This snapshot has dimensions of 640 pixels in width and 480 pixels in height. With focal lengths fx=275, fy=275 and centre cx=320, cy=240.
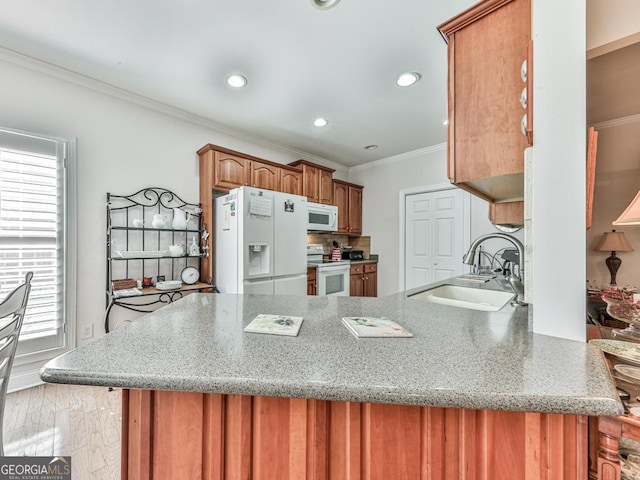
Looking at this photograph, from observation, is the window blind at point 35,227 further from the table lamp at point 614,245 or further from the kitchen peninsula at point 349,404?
the table lamp at point 614,245

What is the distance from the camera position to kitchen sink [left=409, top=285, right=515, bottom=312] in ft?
5.36

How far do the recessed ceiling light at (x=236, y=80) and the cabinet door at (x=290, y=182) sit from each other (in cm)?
122

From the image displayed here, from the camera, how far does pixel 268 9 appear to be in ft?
5.22

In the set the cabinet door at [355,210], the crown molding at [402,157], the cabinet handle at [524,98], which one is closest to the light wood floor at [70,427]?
the cabinet handle at [524,98]

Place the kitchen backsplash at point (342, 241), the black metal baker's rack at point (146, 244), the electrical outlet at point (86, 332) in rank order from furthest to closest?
1. the kitchen backsplash at point (342, 241)
2. the black metal baker's rack at point (146, 244)
3. the electrical outlet at point (86, 332)

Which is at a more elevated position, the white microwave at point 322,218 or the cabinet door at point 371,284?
the white microwave at point 322,218

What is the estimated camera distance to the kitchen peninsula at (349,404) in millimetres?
558

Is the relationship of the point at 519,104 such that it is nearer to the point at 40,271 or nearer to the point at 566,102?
the point at 566,102

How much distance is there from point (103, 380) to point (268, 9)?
1925 mm

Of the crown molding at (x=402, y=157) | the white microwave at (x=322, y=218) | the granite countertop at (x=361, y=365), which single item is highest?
the crown molding at (x=402, y=157)

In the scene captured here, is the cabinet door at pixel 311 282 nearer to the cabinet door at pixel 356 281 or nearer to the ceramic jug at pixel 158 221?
the cabinet door at pixel 356 281

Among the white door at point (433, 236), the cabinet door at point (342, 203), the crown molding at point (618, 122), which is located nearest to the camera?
the crown molding at point (618, 122)

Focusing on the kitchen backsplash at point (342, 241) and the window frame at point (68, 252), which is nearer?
the window frame at point (68, 252)

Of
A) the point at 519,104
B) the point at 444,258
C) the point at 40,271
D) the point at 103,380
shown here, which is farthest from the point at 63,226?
the point at 444,258
